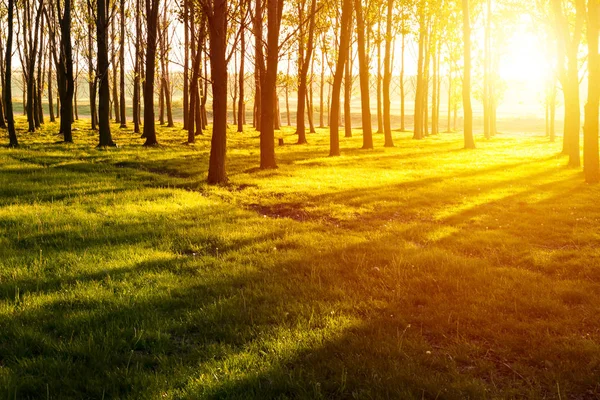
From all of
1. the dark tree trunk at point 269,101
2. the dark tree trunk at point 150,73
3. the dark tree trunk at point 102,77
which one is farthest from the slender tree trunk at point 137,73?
the dark tree trunk at point 269,101

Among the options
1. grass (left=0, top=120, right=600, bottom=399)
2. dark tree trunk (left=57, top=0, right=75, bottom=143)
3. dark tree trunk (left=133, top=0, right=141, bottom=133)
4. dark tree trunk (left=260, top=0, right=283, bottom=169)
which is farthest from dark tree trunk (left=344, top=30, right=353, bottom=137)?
grass (left=0, top=120, right=600, bottom=399)

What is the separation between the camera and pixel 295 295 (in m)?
6.15

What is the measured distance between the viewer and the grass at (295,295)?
4227mm

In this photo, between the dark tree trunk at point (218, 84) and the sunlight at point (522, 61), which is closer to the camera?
the dark tree trunk at point (218, 84)

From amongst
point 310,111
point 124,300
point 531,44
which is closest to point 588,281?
point 124,300

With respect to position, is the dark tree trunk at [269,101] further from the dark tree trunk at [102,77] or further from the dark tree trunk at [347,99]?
the dark tree trunk at [347,99]

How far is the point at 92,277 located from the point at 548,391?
18.3 ft

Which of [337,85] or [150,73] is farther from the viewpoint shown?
[150,73]

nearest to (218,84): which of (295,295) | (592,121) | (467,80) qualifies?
(295,295)

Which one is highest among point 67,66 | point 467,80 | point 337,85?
point 67,66

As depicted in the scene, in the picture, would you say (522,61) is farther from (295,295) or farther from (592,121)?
(295,295)

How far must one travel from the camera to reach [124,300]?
5.86 metres

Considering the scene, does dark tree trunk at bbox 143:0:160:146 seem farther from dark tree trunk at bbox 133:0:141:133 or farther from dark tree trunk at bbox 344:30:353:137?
dark tree trunk at bbox 344:30:353:137

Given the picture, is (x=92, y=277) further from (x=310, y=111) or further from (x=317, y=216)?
(x=310, y=111)
